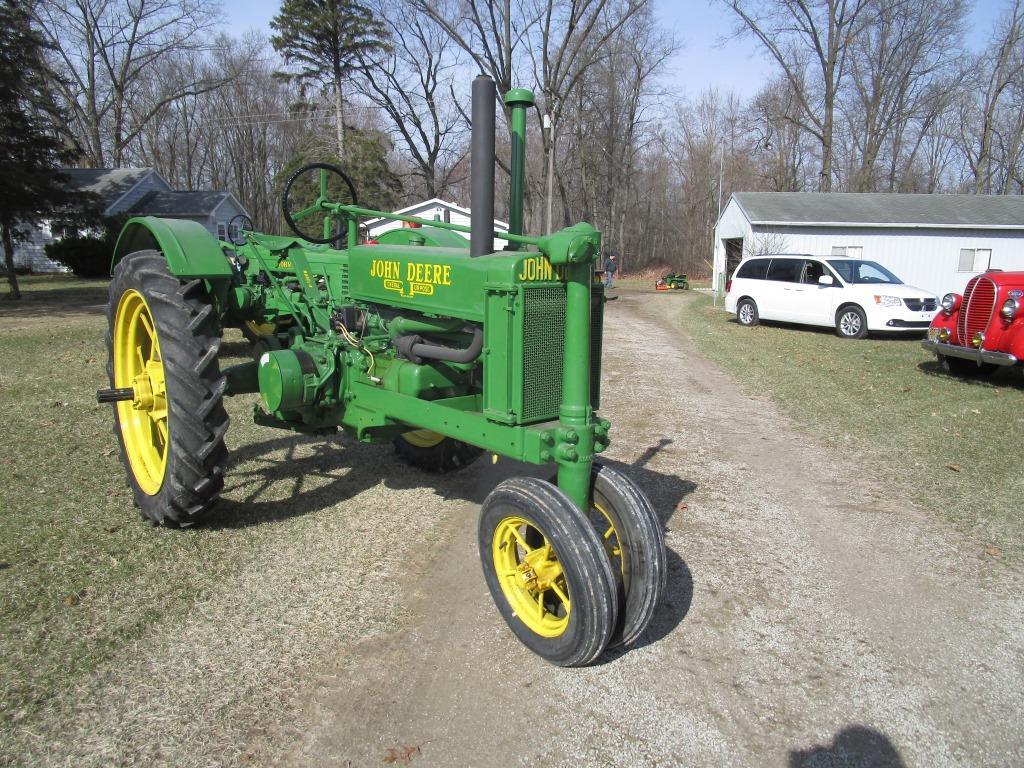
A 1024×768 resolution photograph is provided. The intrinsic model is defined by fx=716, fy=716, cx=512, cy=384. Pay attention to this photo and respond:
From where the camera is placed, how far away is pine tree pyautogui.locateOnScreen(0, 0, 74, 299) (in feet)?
47.8

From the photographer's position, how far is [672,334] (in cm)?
1462

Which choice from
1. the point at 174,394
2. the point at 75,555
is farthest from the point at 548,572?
the point at 75,555

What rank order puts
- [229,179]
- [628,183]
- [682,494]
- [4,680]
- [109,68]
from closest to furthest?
1. [4,680]
2. [682,494]
3. [109,68]
4. [628,183]
5. [229,179]

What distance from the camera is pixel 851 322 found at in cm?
1377

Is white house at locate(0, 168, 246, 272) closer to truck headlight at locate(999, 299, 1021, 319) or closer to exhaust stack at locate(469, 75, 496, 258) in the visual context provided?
truck headlight at locate(999, 299, 1021, 319)

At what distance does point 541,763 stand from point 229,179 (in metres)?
51.1

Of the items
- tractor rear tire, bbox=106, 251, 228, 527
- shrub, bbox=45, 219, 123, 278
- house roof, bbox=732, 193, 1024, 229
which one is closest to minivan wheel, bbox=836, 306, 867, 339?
house roof, bbox=732, 193, 1024, 229

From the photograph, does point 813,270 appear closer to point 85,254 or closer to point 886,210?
point 886,210

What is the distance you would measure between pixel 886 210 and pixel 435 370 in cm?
2491

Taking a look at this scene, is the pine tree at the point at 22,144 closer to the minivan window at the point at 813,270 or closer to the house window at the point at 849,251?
the minivan window at the point at 813,270

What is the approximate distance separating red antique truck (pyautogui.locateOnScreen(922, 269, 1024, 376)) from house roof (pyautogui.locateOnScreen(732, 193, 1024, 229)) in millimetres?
15588

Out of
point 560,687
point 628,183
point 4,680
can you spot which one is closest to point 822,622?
point 560,687

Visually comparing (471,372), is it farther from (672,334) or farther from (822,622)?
(672,334)

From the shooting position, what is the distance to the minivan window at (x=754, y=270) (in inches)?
619
